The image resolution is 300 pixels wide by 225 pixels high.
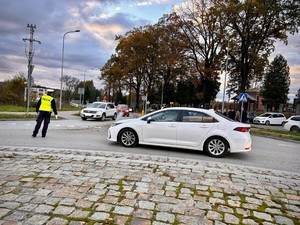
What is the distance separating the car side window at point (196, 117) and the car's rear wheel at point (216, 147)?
60cm

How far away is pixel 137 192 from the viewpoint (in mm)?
4172

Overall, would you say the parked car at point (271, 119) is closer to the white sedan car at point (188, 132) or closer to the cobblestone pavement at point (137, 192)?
the white sedan car at point (188, 132)

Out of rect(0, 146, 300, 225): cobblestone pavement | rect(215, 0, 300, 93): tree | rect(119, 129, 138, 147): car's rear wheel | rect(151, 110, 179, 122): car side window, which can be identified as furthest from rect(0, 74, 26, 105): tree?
rect(0, 146, 300, 225): cobblestone pavement

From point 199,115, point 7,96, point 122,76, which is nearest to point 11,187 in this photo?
point 199,115

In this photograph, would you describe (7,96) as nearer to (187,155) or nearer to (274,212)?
(187,155)

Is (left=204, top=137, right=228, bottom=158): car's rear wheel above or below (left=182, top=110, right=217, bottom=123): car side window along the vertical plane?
below

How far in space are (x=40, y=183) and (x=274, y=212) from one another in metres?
3.65

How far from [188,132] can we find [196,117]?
21.8 inches

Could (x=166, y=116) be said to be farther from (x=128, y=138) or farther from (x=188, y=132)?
(x=128, y=138)

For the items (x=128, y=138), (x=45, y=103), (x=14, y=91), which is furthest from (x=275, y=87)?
(x=45, y=103)

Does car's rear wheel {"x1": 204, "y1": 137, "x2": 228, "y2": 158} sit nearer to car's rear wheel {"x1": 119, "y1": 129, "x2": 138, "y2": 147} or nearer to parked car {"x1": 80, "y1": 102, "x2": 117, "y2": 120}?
car's rear wheel {"x1": 119, "y1": 129, "x2": 138, "y2": 147}

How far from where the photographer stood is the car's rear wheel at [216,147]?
8016 mm

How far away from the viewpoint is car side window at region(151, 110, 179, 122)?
8484 millimetres

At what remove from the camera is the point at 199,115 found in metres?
8.38
